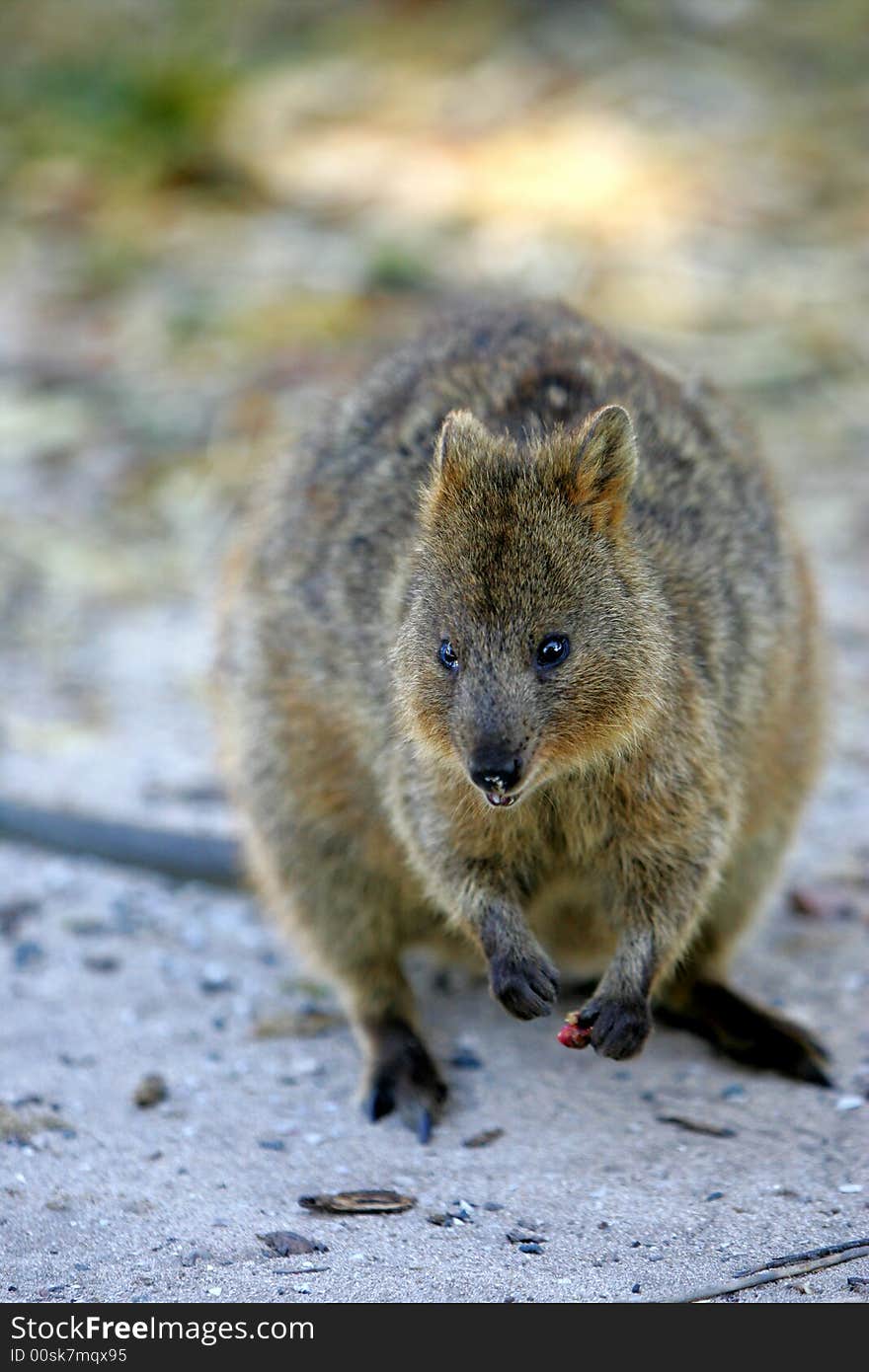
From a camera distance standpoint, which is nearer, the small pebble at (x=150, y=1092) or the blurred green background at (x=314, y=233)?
the small pebble at (x=150, y=1092)

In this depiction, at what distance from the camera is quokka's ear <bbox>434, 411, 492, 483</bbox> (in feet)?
12.3

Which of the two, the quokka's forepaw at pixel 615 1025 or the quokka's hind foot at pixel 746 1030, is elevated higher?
the quokka's forepaw at pixel 615 1025

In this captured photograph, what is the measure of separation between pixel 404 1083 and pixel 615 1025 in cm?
72

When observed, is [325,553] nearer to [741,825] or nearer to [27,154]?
[741,825]

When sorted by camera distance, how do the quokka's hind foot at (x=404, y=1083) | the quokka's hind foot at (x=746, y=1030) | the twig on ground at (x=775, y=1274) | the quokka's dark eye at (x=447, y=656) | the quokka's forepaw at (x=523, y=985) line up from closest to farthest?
the twig on ground at (x=775, y=1274) → the quokka's dark eye at (x=447, y=656) → the quokka's forepaw at (x=523, y=985) → the quokka's hind foot at (x=404, y=1083) → the quokka's hind foot at (x=746, y=1030)

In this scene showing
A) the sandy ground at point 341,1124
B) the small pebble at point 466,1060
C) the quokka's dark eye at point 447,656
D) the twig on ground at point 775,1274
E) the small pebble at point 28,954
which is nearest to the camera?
the twig on ground at point 775,1274

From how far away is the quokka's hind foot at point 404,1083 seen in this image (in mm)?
4328

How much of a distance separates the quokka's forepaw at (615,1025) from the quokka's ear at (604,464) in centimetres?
112

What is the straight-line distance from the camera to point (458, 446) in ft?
12.4

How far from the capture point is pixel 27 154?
11.8 m

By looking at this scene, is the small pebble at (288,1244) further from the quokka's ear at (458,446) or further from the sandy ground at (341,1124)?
the quokka's ear at (458,446)

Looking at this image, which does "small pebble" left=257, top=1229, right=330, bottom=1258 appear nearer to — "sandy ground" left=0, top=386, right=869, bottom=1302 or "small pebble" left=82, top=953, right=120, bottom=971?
"sandy ground" left=0, top=386, right=869, bottom=1302

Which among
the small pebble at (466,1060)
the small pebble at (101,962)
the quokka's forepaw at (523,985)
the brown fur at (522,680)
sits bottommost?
the small pebble at (101,962)

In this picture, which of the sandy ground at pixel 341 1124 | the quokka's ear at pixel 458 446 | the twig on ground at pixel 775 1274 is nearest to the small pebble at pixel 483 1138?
the sandy ground at pixel 341 1124
